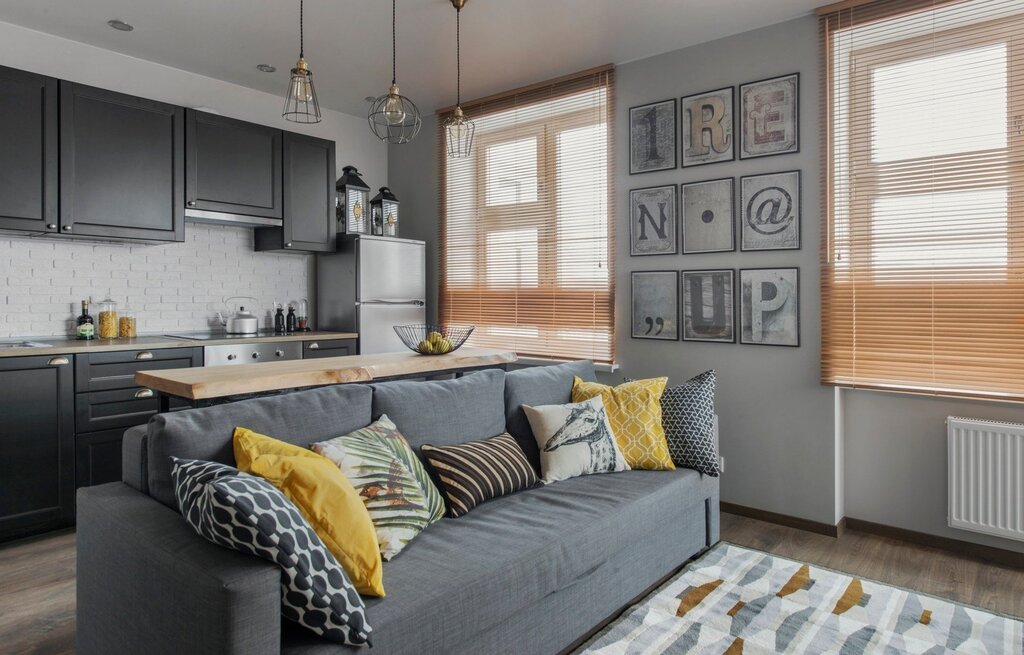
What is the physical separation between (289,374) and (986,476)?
3.23 metres

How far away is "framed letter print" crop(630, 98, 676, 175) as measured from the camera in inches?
153

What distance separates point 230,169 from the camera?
4242mm

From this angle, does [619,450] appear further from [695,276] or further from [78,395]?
[78,395]

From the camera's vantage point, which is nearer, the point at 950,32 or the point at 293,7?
the point at 950,32

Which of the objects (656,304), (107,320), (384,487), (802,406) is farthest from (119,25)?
(802,406)

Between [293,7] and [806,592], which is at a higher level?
[293,7]

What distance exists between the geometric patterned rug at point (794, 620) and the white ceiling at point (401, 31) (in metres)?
2.84

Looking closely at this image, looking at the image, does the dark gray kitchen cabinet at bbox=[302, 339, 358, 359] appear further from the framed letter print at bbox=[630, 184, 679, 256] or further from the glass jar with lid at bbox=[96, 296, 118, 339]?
the framed letter print at bbox=[630, 184, 679, 256]

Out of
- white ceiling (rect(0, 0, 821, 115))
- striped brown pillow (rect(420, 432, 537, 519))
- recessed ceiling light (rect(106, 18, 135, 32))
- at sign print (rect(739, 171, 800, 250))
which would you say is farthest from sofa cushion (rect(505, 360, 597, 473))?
recessed ceiling light (rect(106, 18, 135, 32))

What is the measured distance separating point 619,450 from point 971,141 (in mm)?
2231

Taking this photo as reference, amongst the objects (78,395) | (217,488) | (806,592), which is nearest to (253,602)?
(217,488)

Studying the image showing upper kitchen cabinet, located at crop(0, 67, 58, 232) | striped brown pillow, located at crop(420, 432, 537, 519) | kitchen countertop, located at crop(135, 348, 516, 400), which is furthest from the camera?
upper kitchen cabinet, located at crop(0, 67, 58, 232)

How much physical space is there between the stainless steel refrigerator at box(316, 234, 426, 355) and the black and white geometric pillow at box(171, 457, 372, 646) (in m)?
3.27

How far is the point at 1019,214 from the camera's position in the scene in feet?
9.48
